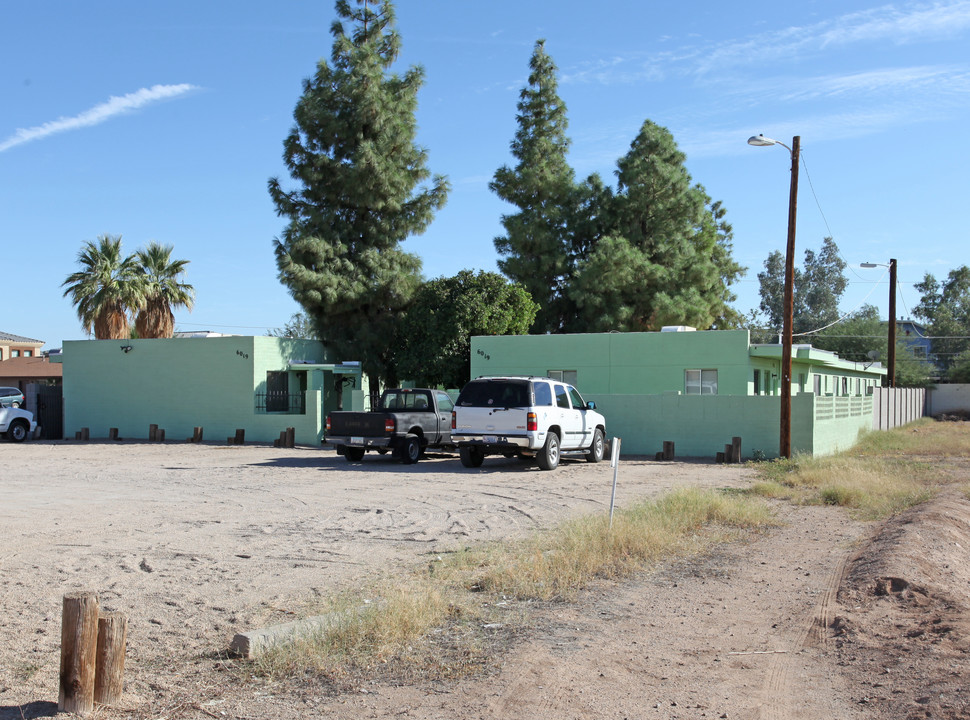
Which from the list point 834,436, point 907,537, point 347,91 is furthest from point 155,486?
point 347,91

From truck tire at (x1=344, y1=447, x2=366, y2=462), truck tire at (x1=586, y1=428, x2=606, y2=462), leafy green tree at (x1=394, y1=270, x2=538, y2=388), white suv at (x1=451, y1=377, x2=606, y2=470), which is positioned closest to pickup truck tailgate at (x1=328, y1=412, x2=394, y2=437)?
truck tire at (x1=344, y1=447, x2=366, y2=462)

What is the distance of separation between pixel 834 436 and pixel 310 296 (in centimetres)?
2054

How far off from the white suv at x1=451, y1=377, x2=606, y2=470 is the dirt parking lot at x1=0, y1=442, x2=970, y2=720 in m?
3.39

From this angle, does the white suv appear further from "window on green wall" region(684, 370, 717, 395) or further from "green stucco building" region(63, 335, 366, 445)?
"green stucco building" region(63, 335, 366, 445)

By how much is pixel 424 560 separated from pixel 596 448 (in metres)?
13.3

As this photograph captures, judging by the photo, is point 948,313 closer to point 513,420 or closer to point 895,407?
Answer: point 895,407

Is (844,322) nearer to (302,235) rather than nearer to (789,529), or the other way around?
(302,235)

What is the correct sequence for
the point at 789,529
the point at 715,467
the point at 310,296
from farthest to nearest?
1. the point at 310,296
2. the point at 715,467
3. the point at 789,529

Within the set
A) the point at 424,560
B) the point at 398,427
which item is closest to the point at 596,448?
the point at 398,427

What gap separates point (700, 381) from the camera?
93.7ft

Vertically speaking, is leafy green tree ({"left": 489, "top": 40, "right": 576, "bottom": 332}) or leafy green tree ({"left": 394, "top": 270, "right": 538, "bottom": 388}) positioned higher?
leafy green tree ({"left": 489, "top": 40, "right": 576, "bottom": 332})

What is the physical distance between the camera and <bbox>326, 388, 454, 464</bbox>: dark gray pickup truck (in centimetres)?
2191

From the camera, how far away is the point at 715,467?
2172 cm

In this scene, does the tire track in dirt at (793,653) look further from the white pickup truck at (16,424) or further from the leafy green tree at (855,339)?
the leafy green tree at (855,339)
